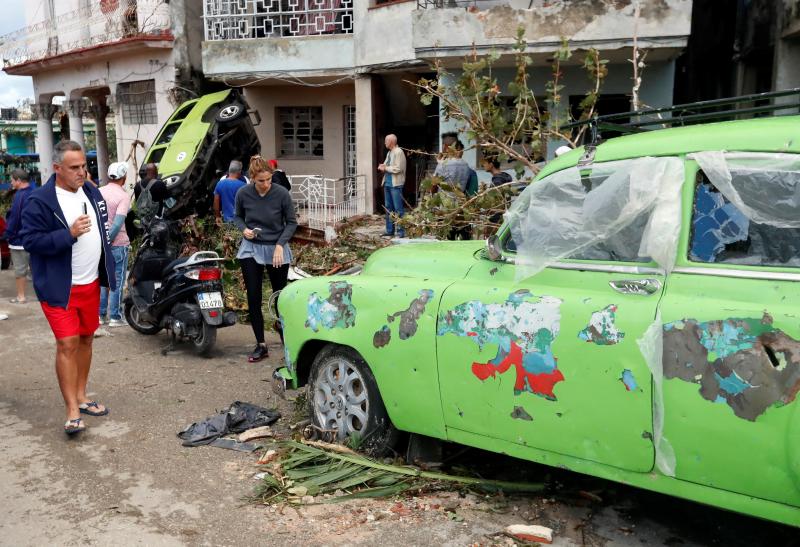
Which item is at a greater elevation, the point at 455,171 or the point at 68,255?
the point at 455,171

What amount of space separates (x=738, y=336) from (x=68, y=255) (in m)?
4.27

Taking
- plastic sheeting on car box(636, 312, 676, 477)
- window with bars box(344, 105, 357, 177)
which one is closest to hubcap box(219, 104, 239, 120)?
window with bars box(344, 105, 357, 177)

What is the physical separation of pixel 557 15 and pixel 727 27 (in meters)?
5.95

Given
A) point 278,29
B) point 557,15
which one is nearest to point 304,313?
point 557,15

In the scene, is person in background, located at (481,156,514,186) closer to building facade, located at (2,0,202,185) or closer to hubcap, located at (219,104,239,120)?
hubcap, located at (219,104,239,120)

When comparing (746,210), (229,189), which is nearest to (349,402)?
(746,210)

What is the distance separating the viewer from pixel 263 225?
700cm

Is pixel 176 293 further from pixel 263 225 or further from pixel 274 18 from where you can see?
pixel 274 18

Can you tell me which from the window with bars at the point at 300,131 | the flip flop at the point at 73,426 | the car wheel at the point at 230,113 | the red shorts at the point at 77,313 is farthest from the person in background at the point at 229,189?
the window with bars at the point at 300,131

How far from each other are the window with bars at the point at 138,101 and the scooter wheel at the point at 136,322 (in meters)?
11.2

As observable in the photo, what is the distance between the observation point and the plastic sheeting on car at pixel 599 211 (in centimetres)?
349

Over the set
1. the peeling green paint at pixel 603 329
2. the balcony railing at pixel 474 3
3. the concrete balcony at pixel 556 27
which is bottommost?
the peeling green paint at pixel 603 329

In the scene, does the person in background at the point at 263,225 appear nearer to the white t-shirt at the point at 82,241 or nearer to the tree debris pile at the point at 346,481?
the white t-shirt at the point at 82,241

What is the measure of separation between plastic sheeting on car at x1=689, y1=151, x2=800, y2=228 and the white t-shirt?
13.4ft
